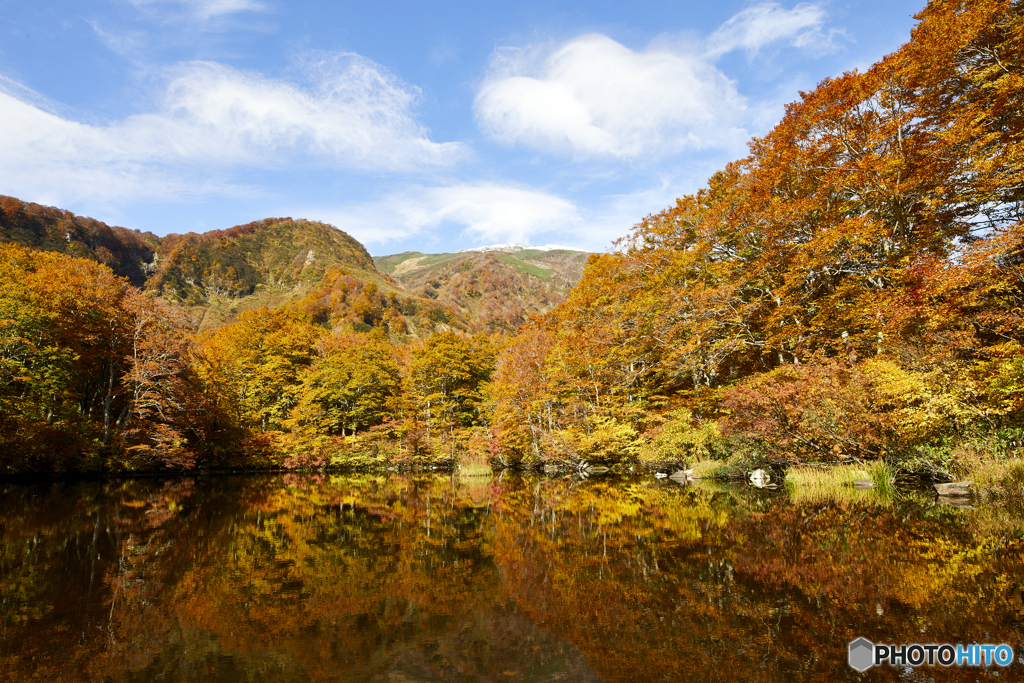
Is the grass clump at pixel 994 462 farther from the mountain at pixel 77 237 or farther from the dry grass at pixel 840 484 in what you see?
the mountain at pixel 77 237

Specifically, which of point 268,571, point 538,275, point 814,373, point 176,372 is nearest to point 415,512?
point 268,571

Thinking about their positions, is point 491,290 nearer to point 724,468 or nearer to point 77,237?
point 77,237

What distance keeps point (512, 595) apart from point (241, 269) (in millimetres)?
113797

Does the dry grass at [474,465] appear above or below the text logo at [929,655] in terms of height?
below

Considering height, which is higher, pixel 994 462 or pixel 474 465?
pixel 994 462

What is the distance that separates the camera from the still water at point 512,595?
375 cm

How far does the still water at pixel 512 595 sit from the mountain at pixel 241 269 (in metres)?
64.9

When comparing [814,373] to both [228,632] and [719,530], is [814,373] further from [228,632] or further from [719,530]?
[228,632]

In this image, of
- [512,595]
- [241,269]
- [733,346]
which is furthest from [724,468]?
[241,269]

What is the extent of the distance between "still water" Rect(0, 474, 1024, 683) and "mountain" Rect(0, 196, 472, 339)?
6487 centimetres

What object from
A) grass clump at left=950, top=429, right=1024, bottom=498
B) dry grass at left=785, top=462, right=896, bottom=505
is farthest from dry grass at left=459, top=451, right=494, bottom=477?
grass clump at left=950, top=429, right=1024, bottom=498

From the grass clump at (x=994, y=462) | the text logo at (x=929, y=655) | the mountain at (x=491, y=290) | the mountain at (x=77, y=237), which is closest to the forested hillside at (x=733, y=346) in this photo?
the grass clump at (x=994, y=462)

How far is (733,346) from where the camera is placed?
2100cm

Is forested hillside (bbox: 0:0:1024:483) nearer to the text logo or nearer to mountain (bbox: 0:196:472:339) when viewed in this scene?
the text logo
